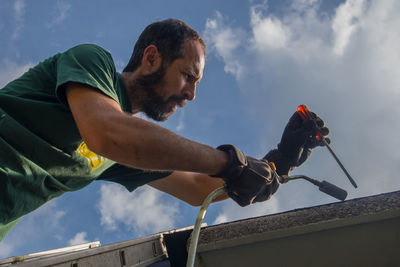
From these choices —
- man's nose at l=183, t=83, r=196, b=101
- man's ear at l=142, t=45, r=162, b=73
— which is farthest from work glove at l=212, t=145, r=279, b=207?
man's ear at l=142, t=45, r=162, b=73

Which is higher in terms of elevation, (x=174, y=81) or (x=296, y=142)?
(x=174, y=81)

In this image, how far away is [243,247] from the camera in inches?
39.5

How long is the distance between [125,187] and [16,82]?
1.07 metres

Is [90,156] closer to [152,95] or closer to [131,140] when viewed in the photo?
[152,95]

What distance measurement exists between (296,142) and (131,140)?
122 cm

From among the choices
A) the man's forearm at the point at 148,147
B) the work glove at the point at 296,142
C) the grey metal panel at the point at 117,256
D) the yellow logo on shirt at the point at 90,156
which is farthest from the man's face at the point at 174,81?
the grey metal panel at the point at 117,256

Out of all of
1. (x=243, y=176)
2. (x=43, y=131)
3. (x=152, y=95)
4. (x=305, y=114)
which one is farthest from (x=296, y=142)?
(x=43, y=131)

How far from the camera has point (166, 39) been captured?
205cm

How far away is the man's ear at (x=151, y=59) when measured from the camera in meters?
1.97

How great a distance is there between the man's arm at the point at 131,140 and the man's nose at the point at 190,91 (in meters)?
0.88

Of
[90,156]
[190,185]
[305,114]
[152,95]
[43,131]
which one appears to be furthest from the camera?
[190,185]

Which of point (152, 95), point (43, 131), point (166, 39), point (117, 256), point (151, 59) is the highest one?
point (166, 39)

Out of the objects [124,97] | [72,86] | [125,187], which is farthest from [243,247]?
[125,187]

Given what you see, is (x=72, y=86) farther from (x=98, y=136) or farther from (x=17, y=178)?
(x=17, y=178)
